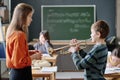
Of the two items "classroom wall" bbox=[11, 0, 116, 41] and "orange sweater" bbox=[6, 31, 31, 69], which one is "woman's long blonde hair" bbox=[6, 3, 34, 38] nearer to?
"orange sweater" bbox=[6, 31, 31, 69]

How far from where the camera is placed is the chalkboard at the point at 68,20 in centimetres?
773

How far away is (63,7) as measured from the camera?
7.78 m

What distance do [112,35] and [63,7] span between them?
4.97ft

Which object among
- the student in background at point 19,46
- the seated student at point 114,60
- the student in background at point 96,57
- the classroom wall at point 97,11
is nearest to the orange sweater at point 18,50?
the student in background at point 19,46

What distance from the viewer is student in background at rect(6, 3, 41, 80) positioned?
2.71 m

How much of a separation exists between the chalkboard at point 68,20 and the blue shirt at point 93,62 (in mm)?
4868

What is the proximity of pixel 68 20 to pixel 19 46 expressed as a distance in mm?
5136

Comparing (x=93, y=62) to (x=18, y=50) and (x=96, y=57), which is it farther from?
(x=18, y=50)

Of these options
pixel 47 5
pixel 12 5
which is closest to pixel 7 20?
pixel 12 5

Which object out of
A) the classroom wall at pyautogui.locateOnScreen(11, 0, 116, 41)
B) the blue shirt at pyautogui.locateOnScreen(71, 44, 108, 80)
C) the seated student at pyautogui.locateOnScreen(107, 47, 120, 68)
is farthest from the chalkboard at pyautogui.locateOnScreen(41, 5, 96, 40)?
the blue shirt at pyautogui.locateOnScreen(71, 44, 108, 80)

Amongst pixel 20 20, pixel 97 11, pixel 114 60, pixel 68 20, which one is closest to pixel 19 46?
pixel 20 20

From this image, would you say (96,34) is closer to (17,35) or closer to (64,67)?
(17,35)

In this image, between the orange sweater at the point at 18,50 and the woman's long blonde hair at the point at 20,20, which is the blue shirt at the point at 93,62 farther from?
the woman's long blonde hair at the point at 20,20

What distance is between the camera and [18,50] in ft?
8.86
